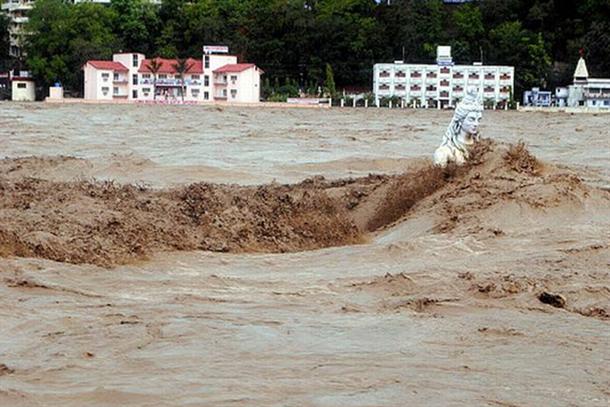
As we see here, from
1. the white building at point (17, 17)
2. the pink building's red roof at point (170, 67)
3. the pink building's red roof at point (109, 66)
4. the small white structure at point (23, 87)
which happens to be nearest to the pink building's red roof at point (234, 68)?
the pink building's red roof at point (170, 67)

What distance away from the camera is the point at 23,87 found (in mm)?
86812

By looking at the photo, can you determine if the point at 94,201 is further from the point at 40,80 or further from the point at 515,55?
the point at 40,80

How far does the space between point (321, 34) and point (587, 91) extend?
70.5 ft

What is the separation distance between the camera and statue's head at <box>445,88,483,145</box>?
15031mm

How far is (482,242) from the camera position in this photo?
11.3m

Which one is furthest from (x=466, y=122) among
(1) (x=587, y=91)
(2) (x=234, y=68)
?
(2) (x=234, y=68)

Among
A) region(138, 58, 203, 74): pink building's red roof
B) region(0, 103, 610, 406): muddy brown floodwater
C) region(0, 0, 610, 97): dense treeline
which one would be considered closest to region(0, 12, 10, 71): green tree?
region(0, 0, 610, 97): dense treeline

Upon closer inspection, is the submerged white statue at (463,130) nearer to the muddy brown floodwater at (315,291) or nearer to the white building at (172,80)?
the muddy brown floodwater at (315,291)

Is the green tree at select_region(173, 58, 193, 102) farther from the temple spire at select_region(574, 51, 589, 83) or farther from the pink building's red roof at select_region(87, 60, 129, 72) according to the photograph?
the temple spire at select_region(574, 51, 589, 83)

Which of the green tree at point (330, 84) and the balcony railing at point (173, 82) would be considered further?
the green tree at point (330, 84)

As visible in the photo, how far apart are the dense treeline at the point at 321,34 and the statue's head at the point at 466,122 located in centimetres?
6769

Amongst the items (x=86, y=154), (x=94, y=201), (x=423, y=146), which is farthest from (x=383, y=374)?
(x=423, y=146)

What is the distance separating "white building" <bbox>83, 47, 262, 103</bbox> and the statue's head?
61983 mm

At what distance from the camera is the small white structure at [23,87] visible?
86.0m
